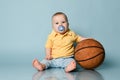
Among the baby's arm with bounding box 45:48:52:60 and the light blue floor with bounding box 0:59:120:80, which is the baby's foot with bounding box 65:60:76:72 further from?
the baby's arm with bounding box 45:48:52:60

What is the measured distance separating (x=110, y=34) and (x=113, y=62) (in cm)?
29

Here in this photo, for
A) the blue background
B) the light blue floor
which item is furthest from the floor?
the blue background

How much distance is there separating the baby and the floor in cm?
8

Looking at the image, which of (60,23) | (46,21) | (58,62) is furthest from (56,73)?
(46,21)

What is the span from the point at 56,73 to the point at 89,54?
29cm

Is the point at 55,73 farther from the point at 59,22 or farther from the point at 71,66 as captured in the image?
the point at 59,22

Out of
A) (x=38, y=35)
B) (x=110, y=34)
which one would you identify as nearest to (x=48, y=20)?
(x=38, y=35)

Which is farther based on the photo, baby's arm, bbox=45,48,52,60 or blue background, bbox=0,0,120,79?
blue background, bbox=0,0,120,79

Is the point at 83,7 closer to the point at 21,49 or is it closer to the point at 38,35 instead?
the point at 38,35

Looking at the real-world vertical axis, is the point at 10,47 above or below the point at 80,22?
below

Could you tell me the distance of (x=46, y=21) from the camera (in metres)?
3.01

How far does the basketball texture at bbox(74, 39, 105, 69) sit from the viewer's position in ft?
8.14

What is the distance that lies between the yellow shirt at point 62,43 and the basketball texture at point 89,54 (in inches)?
7.1

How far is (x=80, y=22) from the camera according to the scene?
3.02m
